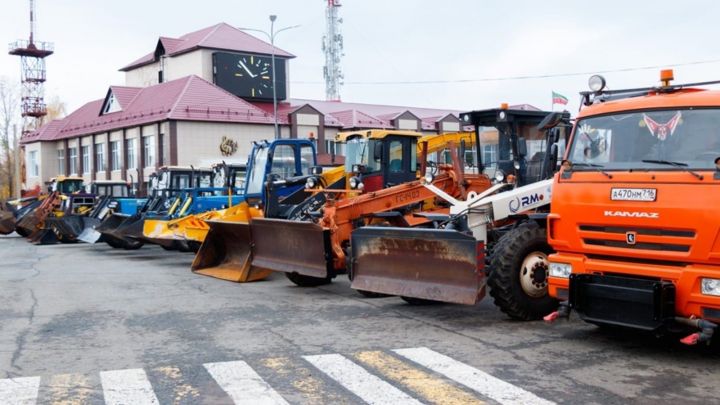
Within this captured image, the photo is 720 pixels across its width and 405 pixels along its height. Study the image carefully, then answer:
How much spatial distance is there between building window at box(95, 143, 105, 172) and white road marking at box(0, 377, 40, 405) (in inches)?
1900

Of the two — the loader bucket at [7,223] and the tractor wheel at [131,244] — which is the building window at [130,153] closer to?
the loader bucket at [7,223]

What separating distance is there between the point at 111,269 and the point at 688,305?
43.9ft

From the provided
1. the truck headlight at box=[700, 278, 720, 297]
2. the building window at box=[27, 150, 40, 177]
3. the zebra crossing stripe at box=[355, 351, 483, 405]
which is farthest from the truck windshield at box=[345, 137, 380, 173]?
the building window at box=[27, 150, 40, 177]

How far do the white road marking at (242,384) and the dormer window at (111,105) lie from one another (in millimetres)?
46199

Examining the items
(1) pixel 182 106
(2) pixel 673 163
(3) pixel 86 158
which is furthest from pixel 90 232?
(3) pixel 86 158

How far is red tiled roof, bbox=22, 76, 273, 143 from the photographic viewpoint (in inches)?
1704

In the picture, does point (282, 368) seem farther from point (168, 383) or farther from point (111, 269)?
point (111, 269)

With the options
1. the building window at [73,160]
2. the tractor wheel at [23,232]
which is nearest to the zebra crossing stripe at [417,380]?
the tractor wheel at [23,232]

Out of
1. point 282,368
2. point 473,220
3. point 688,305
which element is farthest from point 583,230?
point 282,368

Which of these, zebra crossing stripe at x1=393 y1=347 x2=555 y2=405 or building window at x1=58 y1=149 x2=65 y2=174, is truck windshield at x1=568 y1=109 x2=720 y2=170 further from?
building window at x1=58 y1=149 x2=65 y2=174

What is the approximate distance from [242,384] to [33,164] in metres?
59.7

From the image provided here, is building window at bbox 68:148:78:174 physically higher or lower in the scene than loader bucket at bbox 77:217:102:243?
higher

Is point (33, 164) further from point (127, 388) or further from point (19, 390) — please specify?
point (127, 388)

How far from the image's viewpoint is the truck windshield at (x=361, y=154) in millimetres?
14281
